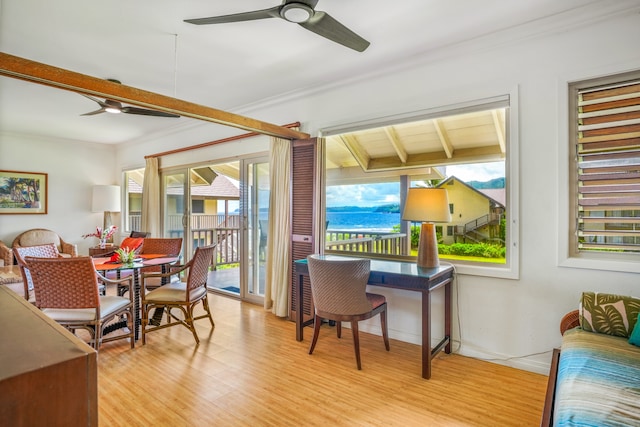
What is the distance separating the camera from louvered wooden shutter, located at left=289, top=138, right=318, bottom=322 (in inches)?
144

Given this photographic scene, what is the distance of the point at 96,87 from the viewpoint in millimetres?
2061

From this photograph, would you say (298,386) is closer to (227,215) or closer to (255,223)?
(255,223)

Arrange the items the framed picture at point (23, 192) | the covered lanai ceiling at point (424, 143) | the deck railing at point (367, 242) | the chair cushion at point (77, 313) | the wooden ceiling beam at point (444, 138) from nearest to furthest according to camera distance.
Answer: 1. the chair cushion at point (77, 313)
2. the covered lanai ceiling at point (424, 143)
3. the wooden ceiling beam at point (444, 138)
4. the deck railing at point (367, 242)
5. the framed picture at point (23, 192)

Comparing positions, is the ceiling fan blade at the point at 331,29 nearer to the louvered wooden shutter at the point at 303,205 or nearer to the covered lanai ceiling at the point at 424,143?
the covered lanai ceiling at the point at 424,143

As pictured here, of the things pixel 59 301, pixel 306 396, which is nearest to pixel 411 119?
pixel 306 396

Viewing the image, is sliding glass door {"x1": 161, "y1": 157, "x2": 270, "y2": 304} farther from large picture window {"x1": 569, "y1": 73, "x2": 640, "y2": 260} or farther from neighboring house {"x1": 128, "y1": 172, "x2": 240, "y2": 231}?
large picture window {"x1": 569, "y1": 73, "x2": 640, "y2": 260}

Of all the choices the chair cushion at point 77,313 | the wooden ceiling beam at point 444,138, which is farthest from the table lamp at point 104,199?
the wooden ceiling beam at point 444,138

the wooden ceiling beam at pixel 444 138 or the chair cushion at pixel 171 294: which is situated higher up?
the wooden ceiling beam at pixel 444 138

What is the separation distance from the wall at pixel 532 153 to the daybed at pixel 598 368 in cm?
32

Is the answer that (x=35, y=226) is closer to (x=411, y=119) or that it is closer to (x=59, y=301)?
(x=59, y=301)

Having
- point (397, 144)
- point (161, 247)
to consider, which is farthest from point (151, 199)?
point (397, 144)

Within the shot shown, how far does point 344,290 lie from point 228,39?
7.41 ft

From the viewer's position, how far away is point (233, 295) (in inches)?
194

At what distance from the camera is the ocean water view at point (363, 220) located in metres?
3.69
